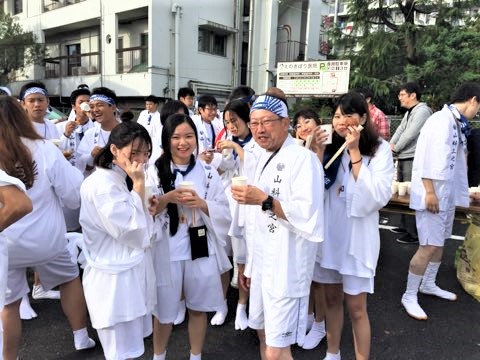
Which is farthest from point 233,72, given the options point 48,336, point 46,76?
point 48,336

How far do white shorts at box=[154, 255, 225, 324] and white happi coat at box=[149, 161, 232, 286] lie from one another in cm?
5

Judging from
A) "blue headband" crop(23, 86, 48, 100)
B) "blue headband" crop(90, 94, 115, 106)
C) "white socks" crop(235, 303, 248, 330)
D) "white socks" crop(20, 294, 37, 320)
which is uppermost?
"blue headband" crop(23, 86, 48, 100)

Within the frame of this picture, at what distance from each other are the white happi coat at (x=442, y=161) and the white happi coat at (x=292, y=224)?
182cm

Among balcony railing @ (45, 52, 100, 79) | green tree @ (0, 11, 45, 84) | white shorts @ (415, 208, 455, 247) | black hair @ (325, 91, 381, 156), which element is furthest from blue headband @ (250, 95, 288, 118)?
green tree @ (0, 11, 45, 84)

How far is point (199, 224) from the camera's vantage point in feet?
8.23

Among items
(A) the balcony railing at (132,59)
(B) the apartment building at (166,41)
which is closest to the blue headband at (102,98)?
(B) the apartment building at (166,41)

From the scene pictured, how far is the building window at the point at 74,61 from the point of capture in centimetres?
1881

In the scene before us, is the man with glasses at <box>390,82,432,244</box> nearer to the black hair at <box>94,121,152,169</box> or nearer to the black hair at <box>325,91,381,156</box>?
the black hair at <box>325,91,381,156</box>

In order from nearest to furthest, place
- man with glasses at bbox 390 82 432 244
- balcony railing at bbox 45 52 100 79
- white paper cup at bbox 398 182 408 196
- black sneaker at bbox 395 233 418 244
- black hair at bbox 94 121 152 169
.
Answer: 1. black hair at bbox 94 121 152 169
2. white paper cup at bbox 398 182 408 196
3. man with glasses at bbox 390 82 432 244
4. black sneaker at bbox 395 233 418 244
5. balcony railing at bbox 45 52 100 79

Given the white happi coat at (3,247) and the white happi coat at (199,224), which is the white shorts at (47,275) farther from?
the white happi coat at (3,247)

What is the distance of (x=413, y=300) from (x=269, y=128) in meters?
2.66

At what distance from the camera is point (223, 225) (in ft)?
8.39

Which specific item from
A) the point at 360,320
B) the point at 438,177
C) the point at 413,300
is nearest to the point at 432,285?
the point at 413,300

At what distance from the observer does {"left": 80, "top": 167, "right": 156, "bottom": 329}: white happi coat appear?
2.10 meters
